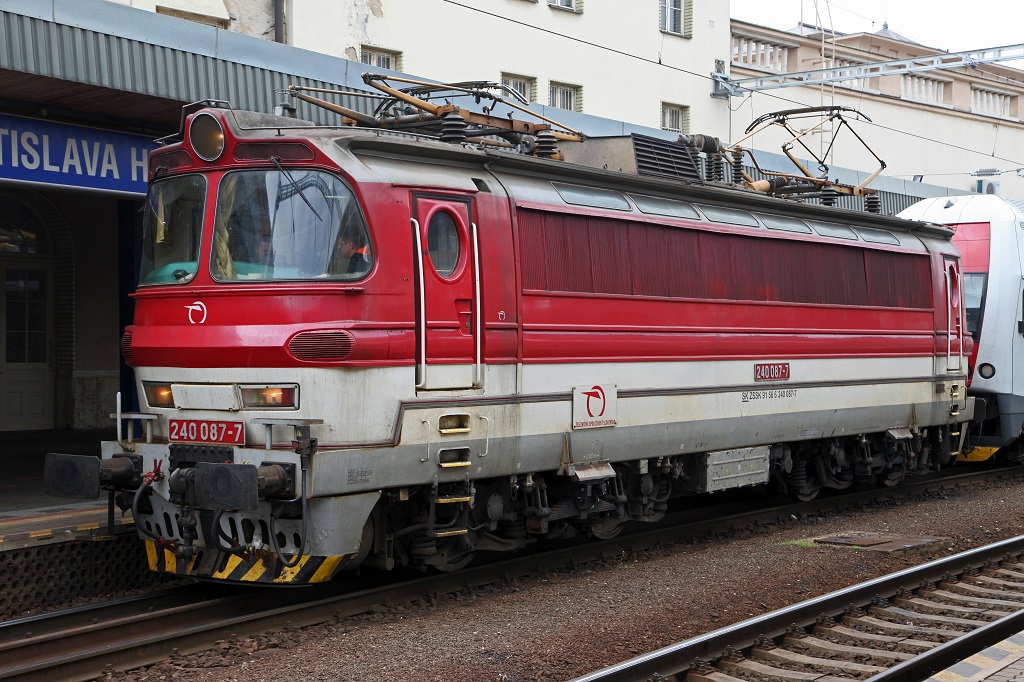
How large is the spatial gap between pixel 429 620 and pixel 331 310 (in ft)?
7.38

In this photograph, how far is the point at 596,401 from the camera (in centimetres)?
952

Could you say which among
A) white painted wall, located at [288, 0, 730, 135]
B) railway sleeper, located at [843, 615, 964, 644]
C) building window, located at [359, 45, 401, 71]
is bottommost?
railway sleeper, located at [843, 615, 964, 644]

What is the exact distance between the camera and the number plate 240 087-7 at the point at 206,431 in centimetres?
776

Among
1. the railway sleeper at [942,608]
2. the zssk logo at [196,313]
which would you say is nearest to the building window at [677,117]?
the railway sleeper at [942,608]

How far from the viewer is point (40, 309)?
56.9 ft

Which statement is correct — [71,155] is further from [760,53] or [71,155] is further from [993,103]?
[993,103]

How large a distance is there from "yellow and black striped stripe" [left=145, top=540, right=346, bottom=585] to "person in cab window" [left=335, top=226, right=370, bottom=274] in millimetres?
1887

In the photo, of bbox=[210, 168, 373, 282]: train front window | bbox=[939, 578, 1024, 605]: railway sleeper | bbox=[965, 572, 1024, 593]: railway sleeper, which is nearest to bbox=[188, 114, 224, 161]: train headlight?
bbox=[210, 168, 373, 282]: train front window

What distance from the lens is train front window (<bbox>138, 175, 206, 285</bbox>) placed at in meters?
8.24

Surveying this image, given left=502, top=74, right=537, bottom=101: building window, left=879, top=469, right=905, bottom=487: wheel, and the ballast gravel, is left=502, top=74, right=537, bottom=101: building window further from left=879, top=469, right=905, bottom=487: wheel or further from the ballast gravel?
the ballast gravel

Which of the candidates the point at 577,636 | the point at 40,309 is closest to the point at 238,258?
the point at 577,636

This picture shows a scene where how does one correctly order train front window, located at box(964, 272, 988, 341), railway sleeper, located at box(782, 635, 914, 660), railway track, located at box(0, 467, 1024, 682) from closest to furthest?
railway track, located at box(0, 467, 1024, 682)
railway sleeper, located at box(782, 635, 914, 660)
train front window, located at box(964, 272, 988, 341)

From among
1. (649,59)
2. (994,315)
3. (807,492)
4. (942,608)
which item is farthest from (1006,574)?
(649,59)

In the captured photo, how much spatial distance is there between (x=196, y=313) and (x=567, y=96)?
18711 millimetres
